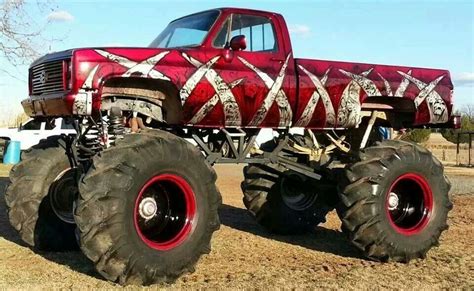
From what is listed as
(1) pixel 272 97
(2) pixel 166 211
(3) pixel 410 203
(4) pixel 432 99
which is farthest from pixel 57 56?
(4) pixel 432 99

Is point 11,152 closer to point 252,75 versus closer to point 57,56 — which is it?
point 57,56

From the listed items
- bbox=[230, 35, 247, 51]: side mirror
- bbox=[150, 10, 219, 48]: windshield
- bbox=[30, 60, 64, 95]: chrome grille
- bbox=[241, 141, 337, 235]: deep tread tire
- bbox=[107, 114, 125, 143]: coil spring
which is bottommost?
bbox=[241, 141, 337, 235]: deep tread tire

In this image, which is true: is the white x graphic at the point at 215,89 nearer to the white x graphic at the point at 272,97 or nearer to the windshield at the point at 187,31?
the white x graphic at the point at 272,97

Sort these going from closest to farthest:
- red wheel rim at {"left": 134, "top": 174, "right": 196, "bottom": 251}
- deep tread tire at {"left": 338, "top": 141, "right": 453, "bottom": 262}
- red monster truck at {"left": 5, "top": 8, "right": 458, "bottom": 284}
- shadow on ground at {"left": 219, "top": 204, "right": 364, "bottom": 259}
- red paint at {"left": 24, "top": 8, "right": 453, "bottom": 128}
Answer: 1. red monster truck at {"left": 5, "top": 8, "right": 458, "bottom": 284}
2. red wheel rim at {"left": 134, "top": 174, "right": 196, "bottom": 251}
3. red paint at {"left": 24, "top": 8, "right": 453, "bottom": 128}
4. deep tread tire at {"left": 338, "top": 141, "right": 453, "bottom": 262}
5. shadow on ground at {"left": 219, "top": 204, "right": 364, "bottom": 259}

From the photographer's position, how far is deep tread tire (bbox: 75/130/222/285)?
5.69m

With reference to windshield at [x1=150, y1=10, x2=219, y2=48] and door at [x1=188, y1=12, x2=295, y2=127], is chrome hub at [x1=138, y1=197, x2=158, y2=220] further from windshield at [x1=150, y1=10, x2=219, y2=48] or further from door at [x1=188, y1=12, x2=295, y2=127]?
windshield at [x1=150, y1=10, x2=219, y2=48]

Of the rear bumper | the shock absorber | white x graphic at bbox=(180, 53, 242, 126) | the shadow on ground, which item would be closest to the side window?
white x graphic at bbox=(180, 53, 242, 126)

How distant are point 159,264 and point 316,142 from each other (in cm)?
359

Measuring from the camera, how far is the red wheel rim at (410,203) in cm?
780

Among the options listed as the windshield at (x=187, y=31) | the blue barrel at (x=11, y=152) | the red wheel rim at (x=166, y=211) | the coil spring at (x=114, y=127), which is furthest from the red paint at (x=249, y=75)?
the blue barrel at (x=11, y=152)

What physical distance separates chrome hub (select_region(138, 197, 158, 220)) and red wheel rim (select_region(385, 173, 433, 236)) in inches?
112

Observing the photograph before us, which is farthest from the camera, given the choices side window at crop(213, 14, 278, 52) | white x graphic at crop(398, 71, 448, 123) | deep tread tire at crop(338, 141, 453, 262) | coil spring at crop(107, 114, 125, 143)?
white x graphic at crop(398, 71, 448, 123)

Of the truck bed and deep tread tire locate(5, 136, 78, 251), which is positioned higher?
the truck bed

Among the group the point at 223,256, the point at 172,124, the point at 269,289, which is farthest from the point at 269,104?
the point at 269,289
